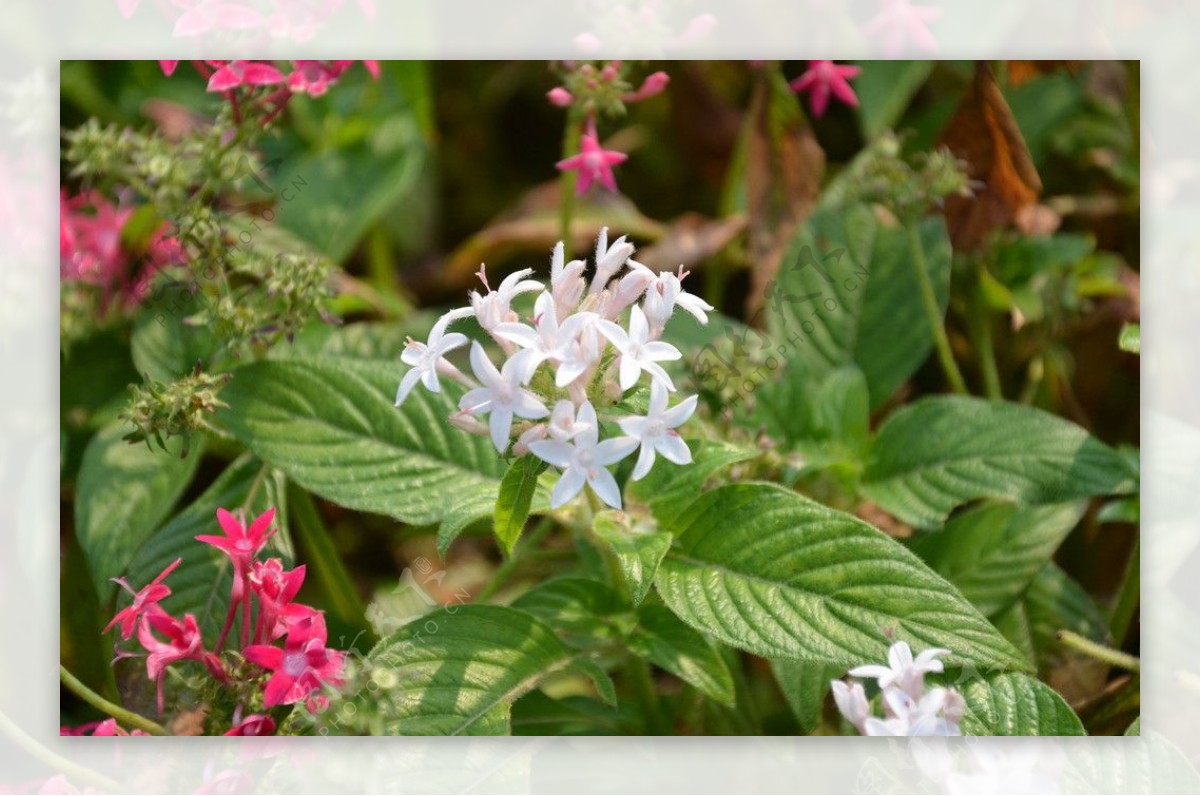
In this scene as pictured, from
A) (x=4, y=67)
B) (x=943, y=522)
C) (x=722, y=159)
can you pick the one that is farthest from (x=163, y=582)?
(x=722, y=159)

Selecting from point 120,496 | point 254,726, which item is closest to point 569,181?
point 120,496

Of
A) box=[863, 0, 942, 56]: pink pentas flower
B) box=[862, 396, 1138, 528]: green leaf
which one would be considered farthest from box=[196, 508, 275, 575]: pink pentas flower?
box=[863, 0, 942, 56]: pink pentas flower

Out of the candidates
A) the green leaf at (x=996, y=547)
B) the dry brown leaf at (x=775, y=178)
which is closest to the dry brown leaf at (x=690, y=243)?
the dry brown leaf at (x=775, y=178)

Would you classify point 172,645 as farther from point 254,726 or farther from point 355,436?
point 355,436

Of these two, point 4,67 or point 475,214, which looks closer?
point 4,67

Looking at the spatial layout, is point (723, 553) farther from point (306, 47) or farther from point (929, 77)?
point (929, 77)

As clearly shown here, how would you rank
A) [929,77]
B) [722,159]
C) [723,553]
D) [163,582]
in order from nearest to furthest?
[723,553] → [163,582] → [929,77] → [722,159]
